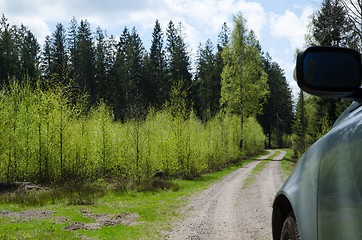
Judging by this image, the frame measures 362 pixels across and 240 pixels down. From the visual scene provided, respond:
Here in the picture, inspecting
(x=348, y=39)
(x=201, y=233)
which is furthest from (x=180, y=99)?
(x=201, y=233)

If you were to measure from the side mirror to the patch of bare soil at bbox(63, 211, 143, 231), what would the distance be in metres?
8.25

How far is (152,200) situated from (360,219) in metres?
12.5

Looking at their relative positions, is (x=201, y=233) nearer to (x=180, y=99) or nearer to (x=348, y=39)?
(x=180, y=99)

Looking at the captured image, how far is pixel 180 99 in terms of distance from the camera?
20734 millimetres

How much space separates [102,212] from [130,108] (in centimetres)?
2377

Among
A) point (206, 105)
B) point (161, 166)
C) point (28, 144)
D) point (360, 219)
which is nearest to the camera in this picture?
point (360, 219)

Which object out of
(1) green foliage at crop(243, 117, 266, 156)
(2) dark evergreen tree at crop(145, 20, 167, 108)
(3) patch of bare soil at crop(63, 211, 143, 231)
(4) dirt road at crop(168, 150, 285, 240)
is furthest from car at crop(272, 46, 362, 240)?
(2) dark evergreen tree at crop(145, 20, 167, 108)

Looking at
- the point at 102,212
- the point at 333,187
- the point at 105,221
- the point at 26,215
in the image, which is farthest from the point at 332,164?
the point at 26,215

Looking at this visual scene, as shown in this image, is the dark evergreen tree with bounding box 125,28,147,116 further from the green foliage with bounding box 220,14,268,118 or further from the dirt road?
the dirt road

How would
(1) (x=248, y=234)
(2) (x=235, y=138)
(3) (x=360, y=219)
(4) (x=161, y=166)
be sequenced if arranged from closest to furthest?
1. (3) (x=360, y=219)
2. (1) (x=248, y=234)
3. (4) (x=161, y=166)
4. (2) (x=235, y=138)

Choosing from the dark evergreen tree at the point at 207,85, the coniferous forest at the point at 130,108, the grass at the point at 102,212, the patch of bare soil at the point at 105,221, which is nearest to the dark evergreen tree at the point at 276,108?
the coniferous forest at the point at 130,108

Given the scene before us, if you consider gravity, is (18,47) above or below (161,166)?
above

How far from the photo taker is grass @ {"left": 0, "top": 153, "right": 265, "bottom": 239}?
745cm

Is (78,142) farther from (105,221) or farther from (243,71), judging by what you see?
Answer: (243,71)
